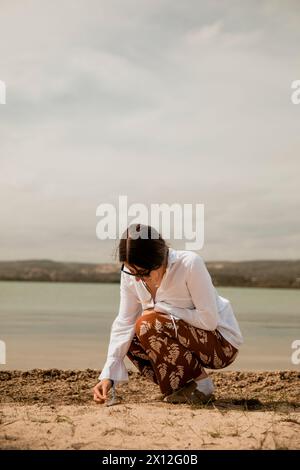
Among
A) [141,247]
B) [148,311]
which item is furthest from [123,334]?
[141,247]

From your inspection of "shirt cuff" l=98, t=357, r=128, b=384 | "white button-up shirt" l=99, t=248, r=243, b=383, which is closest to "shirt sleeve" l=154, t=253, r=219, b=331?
"white button-up shirt" l=99, t=248, r=243, b=383

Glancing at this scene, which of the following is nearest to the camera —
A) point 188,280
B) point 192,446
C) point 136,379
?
point 192,446

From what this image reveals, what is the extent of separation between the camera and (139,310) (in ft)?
15.6

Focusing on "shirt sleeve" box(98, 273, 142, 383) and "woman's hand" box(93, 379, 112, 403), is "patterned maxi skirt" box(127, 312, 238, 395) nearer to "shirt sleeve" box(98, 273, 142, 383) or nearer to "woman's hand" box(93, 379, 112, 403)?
"shirt sleeve" box(98, 273, 142, 383)

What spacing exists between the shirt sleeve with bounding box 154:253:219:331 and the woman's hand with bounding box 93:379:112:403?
0.62m

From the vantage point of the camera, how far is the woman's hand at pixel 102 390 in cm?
444

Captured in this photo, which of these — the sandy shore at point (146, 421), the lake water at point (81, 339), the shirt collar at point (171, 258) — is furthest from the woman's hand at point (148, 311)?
the lake water at point (81, 339)

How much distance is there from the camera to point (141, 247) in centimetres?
418

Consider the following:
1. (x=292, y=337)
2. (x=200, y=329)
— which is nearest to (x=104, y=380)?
(x=200, y=329)

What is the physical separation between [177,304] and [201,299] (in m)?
0.21

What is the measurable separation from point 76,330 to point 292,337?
3.06 metres

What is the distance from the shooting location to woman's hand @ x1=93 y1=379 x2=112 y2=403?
444 cm
